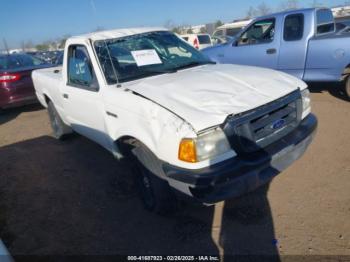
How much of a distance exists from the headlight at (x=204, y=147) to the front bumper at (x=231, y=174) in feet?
0.32

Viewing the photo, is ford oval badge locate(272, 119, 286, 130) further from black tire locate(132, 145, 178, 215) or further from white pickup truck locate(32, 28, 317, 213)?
black tire locate(132, 145, 178, 215)

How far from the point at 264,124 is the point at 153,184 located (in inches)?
45.8

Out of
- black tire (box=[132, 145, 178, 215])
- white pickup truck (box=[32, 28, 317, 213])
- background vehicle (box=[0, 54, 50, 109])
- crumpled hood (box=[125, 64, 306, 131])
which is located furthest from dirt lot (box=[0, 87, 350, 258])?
background vehicle (box=[0, 54, 50, 109])

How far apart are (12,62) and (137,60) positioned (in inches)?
266

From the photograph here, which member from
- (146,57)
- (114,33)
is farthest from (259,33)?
(146,57)

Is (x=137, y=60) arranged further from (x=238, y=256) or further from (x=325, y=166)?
(x=325, y=166)

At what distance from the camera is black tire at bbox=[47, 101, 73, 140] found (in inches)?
214

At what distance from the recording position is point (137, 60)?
11.7 feet

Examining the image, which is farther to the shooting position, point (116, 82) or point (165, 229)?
point (116, 82)

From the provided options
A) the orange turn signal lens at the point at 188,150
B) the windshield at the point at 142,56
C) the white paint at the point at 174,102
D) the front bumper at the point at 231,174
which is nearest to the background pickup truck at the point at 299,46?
the windshield at the point at 142,56

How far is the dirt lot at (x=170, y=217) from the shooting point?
2.79 m

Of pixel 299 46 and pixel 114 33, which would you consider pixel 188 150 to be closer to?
pixel 114 33

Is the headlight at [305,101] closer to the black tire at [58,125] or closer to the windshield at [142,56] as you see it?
the windshield at [142,56]

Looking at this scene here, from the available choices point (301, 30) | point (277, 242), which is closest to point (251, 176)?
point (277, 242)
